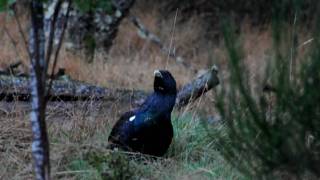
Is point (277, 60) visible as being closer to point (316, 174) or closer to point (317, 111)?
point (317, 111)

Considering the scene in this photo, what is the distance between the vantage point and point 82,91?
749cm

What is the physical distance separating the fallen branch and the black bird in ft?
2.12

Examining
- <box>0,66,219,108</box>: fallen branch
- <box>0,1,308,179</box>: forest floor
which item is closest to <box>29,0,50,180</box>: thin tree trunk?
<box>0,1,308,179</box>: forest floor

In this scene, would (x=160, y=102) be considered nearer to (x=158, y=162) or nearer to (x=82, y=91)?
(x=158, y=162)

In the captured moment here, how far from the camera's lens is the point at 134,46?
43.7ft

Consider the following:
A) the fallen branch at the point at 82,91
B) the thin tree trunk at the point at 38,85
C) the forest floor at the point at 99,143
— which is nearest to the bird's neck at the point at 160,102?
A: the forest floor at the point at 99,143

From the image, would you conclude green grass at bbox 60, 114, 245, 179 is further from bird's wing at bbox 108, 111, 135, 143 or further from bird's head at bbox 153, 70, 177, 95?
bird's head at bbox 153, 70, 177, 95

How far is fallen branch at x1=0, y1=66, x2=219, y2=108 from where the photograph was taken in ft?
23.6

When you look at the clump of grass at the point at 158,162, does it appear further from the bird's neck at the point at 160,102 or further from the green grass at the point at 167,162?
the bird's neck at the point at 160,102

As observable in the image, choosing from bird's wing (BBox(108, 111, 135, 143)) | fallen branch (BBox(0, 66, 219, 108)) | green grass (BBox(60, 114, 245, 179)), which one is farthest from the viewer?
fallen branch (BBox(0, 66, 219, 108))

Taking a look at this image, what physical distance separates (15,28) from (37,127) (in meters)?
8.12

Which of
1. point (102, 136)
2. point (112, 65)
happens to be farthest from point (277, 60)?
point (112, 65)

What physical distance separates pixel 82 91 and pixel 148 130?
1.18m

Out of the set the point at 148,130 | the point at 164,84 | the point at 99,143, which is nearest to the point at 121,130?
the point at 148,130
